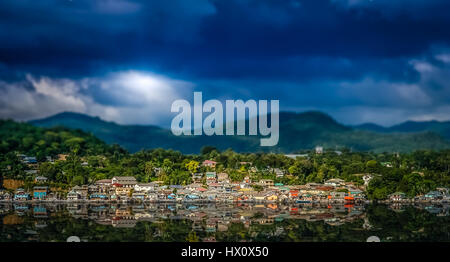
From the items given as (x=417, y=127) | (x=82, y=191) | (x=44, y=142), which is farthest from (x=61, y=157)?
(x=417, y=127)

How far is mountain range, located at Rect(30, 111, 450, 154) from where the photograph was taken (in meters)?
46.5

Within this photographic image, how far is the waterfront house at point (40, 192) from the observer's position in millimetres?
17203

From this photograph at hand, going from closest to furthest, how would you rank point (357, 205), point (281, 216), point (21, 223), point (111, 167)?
point (21, 223), point (281, 216), point (357, 205), point (111, 167)

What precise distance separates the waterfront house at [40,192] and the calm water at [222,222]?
1112 mm

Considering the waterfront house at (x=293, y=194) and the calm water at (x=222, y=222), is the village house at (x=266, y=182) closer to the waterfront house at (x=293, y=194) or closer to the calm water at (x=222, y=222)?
the waterfront house at (x=293, y=194)

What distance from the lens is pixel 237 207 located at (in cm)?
1541

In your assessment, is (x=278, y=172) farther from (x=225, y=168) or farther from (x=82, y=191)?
(x=82, y=191)

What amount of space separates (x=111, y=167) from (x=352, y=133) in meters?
36.5

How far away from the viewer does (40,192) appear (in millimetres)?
17312

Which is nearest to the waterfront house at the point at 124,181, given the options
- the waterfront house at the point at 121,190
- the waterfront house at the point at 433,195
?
the waterfront house at the point at 121,190

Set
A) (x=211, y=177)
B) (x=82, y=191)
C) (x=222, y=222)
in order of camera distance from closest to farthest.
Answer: (x=222, y=222), (x=82, y=191), (x=211, y=177)

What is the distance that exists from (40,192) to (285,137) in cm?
3642
